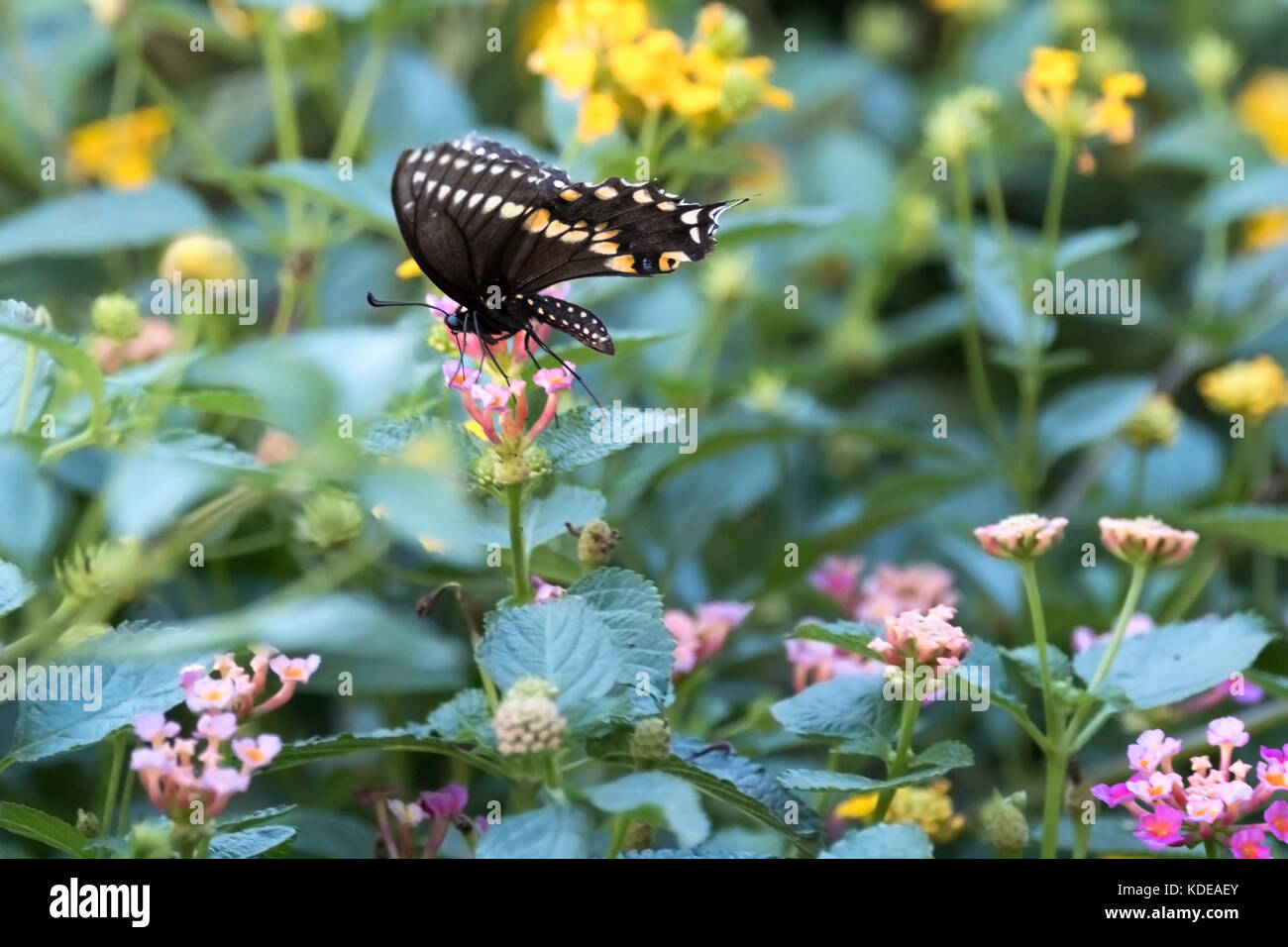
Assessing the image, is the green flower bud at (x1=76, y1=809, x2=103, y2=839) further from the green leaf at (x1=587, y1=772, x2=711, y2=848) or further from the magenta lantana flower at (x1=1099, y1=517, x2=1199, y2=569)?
the magenta lantana flower at (x1=1099, y1=517, x2=1199, y2=569)

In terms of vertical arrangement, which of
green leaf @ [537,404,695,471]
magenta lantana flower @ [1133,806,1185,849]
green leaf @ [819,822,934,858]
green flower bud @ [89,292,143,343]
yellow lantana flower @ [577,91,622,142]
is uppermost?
yellow lantana flower @ [577,91,622,142]

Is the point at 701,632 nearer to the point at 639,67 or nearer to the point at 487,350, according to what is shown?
the point at 487,350

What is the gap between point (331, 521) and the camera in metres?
0.87

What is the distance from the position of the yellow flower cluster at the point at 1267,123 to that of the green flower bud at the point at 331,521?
1.16 m

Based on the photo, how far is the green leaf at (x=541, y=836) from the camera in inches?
24.9

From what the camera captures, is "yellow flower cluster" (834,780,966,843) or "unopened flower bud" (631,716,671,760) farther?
"yellow flower cluster" (834,780,966,843)

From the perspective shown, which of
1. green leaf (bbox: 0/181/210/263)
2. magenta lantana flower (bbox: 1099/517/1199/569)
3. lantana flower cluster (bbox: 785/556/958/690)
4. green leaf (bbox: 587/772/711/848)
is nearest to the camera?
green leaf (bbox: 587/772/711/848)

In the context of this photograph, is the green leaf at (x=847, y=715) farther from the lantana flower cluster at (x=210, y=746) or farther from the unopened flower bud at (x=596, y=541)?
the lantana flower cluster at (x=210, y=746)

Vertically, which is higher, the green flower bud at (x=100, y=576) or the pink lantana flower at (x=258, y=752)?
the green flower bud at (x=100, y=576)

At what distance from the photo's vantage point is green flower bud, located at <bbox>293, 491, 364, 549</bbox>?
0.87m

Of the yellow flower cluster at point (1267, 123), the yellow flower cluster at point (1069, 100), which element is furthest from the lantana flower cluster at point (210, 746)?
the yellow flower cluster at point (1267, 123)

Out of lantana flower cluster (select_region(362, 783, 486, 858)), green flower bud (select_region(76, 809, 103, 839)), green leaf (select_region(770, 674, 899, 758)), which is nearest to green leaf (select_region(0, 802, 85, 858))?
green flower bud (select_region(76, 809, 103, 839))

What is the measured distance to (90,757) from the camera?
1106 mm

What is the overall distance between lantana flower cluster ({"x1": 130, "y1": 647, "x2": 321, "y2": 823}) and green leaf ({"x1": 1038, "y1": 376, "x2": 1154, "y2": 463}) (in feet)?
2.52
